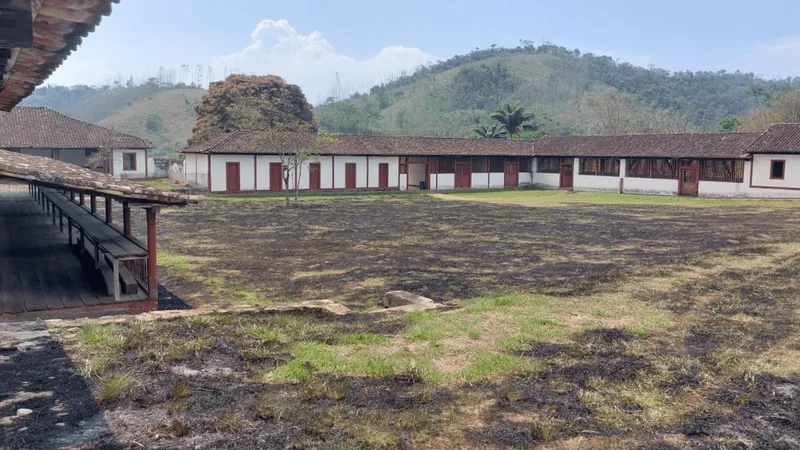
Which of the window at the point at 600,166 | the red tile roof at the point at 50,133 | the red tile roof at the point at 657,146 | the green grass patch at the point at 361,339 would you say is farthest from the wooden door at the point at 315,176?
the green grass patch at the point at 361,339

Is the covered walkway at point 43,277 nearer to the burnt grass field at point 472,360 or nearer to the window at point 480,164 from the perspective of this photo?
the burnt grass field at point 472,360

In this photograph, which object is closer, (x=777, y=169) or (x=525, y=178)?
(x=777, y=169)

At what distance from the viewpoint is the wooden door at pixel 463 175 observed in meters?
50.9

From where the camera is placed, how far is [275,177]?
4372 cm

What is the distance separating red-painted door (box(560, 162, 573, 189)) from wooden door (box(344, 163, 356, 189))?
55.5ft

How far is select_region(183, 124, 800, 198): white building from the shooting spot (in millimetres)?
38938

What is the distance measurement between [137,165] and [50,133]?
672 centimetres

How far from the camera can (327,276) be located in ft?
48.8

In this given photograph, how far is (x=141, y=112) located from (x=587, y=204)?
107017 mm

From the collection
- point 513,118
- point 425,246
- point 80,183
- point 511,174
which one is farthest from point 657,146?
point 80,183

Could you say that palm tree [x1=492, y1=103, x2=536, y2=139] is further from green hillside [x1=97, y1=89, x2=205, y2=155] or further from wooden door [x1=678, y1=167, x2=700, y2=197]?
green hillside [x1=97, y1=89, x2=205, y2=155]

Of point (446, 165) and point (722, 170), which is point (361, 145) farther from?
point (722, 170)

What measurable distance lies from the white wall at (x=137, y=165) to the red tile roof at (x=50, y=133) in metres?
0.78

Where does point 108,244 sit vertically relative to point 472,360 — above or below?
above
